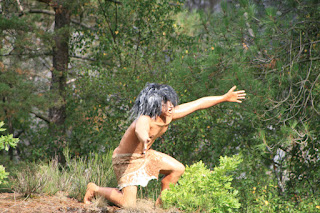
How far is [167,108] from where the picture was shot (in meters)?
4.16

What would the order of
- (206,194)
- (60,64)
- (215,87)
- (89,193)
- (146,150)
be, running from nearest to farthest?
(206,194) < (146,150) < (89,193) < (215,87) < (60,64)

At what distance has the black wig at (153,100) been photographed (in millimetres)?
4090

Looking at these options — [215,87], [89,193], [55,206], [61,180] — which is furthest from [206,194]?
[215,87]

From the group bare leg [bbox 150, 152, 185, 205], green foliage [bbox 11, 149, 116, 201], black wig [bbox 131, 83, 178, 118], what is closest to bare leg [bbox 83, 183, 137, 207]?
bare leg [bbox 150, 152, 185, 205]

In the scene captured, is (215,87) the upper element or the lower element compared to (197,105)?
upper

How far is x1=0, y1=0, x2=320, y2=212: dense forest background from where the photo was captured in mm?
5832

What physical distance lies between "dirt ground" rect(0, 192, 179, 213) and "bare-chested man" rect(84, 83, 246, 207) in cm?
12

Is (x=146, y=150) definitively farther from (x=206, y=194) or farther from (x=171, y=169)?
(x=206, y=194)

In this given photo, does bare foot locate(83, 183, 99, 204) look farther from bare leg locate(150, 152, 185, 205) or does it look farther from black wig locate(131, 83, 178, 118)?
black wig locate(131, 83, 178, 118)

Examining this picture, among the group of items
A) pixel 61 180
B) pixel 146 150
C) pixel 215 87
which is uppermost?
pixel 215 87

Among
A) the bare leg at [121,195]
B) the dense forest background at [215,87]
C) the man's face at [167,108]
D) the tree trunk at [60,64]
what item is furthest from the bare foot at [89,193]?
the tree trunk at [60,64]

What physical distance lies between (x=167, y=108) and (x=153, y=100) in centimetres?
18

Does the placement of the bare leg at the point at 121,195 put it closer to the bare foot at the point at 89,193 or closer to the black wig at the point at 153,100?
the bare foot at the point at 89,193

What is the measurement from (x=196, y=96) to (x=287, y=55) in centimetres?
154
